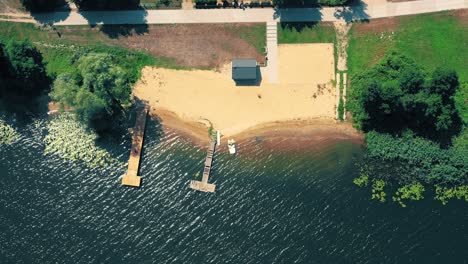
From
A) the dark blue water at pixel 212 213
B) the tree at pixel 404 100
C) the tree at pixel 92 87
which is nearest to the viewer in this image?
the tree at pixel 92 87

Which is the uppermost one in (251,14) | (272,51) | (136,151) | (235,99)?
(251,14)

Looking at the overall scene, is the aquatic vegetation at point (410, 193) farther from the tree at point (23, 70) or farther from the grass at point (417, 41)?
the tree at point (23, 70)

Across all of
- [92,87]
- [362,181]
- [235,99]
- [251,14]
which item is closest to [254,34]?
[251,14]

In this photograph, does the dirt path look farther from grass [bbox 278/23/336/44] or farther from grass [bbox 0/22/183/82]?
grass [bbox 0/22/183/82]

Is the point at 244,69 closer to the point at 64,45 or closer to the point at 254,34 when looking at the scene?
the point at 254,34

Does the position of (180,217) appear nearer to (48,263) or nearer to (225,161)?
(225,161)

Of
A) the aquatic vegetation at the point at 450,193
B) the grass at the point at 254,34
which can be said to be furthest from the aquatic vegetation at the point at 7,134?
the aquatic vegetation at the point at 450,193

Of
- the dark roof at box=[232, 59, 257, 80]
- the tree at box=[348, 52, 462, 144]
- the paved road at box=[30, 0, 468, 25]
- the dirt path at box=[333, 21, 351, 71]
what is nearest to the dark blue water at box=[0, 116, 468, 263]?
the tree at box=[348, 52, 462, 144]
